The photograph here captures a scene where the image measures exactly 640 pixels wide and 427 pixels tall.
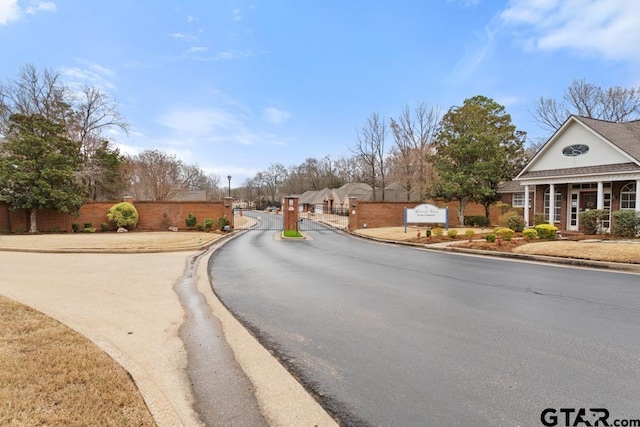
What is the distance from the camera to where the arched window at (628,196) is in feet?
57.4

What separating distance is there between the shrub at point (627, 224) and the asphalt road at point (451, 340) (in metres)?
7.54

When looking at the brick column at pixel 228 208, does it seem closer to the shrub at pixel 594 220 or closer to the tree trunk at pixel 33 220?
the tree trunk at pixel 33 220

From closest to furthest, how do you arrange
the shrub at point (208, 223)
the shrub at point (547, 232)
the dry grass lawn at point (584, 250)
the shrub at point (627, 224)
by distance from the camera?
1. the dry grass lawn at point (584, 250)
2. the shrub at point (627, 224)
3. the shrub at point (547, 232)
4. the shrub at point (208, 223)

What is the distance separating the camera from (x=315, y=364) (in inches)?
156

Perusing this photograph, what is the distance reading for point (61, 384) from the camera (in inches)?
123

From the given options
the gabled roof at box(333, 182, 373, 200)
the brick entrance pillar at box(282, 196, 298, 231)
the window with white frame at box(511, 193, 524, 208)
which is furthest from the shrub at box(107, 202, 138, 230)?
the gabled roof at box(333, 182, 373, 200)

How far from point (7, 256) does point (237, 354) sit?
12784 mm

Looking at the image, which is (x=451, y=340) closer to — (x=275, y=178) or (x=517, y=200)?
(x=517, y=200)

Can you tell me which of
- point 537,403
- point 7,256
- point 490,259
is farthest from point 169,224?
point 537,403

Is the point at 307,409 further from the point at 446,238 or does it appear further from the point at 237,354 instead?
the point at 446,238

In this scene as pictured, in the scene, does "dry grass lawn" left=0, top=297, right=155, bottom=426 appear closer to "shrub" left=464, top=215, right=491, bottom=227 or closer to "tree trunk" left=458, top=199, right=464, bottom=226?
"tree trunk" left=458, top=199, right=464, bottom=226

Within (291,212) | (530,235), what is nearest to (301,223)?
(291,212)

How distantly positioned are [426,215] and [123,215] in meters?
19.3

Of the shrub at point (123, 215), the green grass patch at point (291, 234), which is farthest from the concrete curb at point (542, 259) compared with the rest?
the shrub at point (123, 215)
